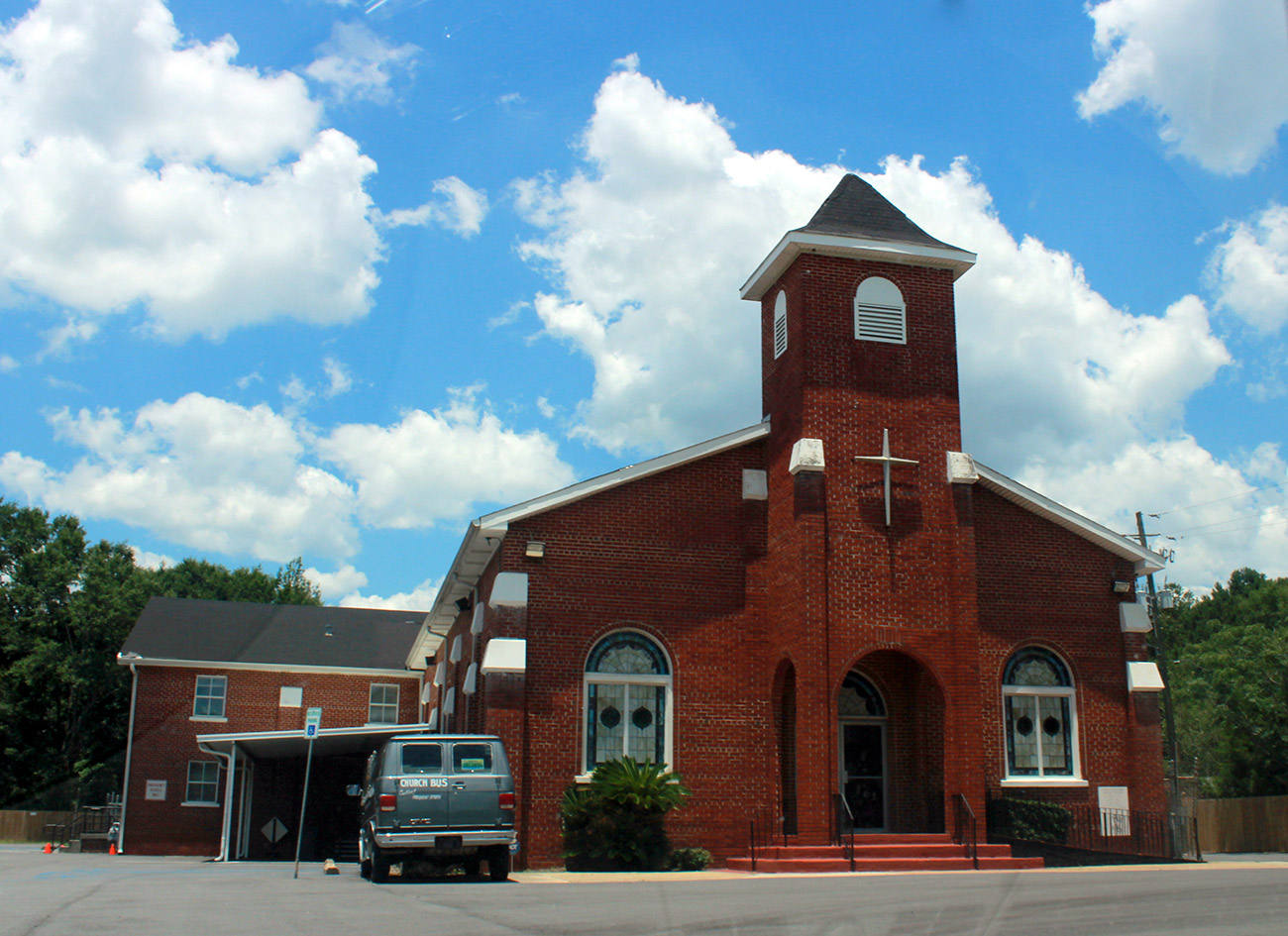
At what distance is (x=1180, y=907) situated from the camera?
34.0 feet

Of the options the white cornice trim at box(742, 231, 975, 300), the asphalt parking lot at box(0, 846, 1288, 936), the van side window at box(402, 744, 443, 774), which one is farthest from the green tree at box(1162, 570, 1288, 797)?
the van side window at box(402, 744, 443, 774)

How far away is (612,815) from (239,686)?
23414 mm

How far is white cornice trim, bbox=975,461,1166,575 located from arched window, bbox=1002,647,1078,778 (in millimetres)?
2444

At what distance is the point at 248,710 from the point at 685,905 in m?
30.0

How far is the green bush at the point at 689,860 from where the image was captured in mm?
18453

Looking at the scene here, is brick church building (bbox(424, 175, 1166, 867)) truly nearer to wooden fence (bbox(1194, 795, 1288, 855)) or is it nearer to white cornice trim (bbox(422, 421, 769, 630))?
white cornice trim (bbox(422, 421, 769, 630))

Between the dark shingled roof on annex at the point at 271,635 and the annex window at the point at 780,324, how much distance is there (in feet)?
75.3

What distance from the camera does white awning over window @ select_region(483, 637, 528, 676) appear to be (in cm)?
1870

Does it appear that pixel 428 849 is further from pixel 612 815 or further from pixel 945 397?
pixel 945 397

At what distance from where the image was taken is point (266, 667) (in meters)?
37.9

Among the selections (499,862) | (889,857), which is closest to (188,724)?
(499,862)

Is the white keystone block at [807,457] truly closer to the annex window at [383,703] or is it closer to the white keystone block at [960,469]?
the white keystone block at [960,469]

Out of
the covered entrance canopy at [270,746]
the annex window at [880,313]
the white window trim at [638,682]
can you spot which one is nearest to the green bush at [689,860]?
the white window trim at [638,682]

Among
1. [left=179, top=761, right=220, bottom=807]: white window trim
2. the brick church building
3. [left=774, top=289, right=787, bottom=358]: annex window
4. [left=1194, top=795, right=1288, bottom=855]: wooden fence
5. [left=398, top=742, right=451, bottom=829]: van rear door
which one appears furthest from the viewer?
[left=179, top=761, right=220, bottom=807]: white window trim
